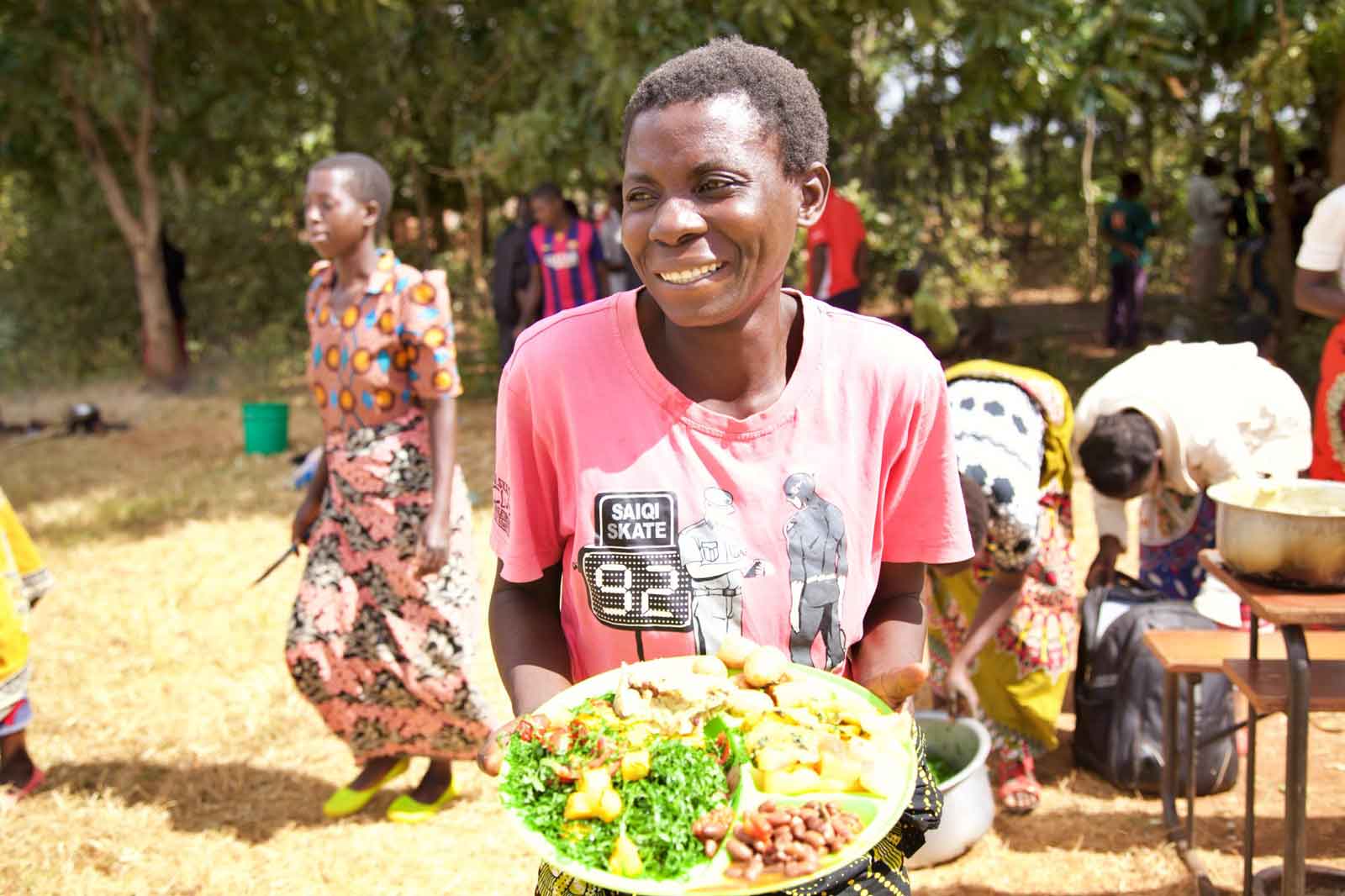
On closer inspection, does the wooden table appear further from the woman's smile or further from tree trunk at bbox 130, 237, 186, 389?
tree trunk at bbox 130, 237, 186, 389

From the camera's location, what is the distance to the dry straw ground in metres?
3.46

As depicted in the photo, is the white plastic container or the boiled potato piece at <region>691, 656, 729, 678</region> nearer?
the boiled potato piece at <region>691, 656, 729, 678</region>

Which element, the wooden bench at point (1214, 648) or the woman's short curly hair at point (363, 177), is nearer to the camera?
the wooden bench at point (1214, 648)

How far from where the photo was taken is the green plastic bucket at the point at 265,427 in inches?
365

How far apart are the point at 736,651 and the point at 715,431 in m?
0.29

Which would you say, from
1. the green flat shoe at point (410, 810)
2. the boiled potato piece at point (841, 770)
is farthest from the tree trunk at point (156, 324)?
the boiled potato piece at point (841, 770)

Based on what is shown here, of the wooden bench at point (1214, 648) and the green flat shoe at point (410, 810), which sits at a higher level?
the wooden bench at point (1214, 648)

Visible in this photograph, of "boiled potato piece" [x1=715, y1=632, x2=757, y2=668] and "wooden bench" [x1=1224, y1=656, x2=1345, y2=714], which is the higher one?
"boiled potato piece" [x1=715, y1=632, x2=757, y2=668]

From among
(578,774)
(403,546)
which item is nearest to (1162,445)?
(403,546)

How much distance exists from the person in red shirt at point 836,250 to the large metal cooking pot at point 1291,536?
511 centimetres

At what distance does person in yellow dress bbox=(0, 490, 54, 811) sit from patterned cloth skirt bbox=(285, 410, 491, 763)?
825mm

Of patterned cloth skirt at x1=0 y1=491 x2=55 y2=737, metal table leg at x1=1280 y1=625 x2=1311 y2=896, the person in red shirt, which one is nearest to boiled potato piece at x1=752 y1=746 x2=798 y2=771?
metal table leg at x1=1280 y1=625 x2=1311 y2=896

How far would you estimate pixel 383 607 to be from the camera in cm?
367

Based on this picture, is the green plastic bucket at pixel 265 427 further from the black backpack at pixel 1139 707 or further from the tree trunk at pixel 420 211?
the black backpack at pixel 1139 707
